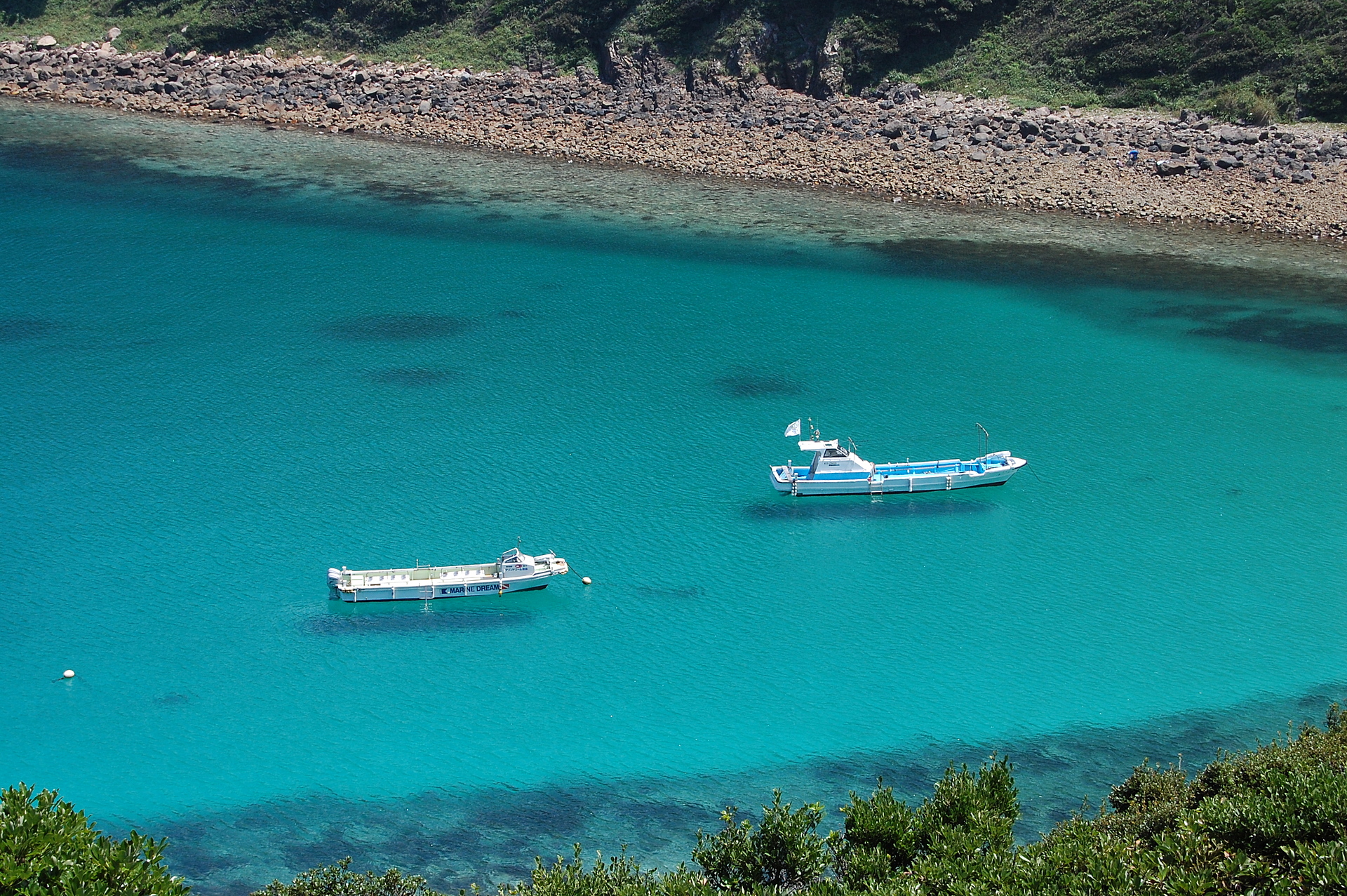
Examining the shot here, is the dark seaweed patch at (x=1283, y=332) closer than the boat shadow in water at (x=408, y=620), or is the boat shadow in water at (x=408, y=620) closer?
the boat shadow in water at (x=408, y=620)

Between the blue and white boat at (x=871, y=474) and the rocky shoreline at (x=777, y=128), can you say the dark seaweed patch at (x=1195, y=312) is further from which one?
the blue and white boat at (x=871, y=474)

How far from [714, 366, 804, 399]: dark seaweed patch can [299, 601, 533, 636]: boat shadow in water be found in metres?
21.7

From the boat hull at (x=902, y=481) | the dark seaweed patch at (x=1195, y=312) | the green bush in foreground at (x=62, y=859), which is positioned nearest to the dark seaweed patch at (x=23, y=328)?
the boat hull at (x=902, y=481)

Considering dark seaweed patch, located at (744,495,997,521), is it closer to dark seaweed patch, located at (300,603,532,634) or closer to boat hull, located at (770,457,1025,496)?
boat hull, located at (770,457,1025,496)

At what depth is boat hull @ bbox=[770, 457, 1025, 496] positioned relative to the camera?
56906 millimetres

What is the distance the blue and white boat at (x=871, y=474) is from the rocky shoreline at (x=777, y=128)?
4329 cm

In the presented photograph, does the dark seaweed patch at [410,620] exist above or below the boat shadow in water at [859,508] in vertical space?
below

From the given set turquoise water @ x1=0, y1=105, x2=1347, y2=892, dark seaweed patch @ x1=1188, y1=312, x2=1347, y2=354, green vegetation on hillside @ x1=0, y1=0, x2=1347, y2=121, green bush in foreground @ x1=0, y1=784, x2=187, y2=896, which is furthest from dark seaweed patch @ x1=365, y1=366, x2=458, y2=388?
green vegetation on hillside @ x1=0, y1=0, x2=1347, y2=121

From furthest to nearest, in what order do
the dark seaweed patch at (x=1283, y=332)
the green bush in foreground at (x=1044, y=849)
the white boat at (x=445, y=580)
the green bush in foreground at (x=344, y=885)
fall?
the dark seaweed patch at (x=1283, y=332) → the white boat at (x=445, y=580) → the green bush in foreground at (x=344, y=885) → the green bush in foreground at (x=1044, y=849)

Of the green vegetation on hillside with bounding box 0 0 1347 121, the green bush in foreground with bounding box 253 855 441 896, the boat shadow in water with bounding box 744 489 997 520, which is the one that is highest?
the green vegetation on hillside with bounding box 0 0 1347 121

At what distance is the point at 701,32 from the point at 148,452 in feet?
242

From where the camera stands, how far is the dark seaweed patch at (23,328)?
7031 centimetres

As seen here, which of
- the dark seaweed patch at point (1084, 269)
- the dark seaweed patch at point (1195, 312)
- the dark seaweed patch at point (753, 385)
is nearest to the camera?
the dark seaweed patch at point (753, 385)

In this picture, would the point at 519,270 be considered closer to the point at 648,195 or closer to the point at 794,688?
the point at 648,195
